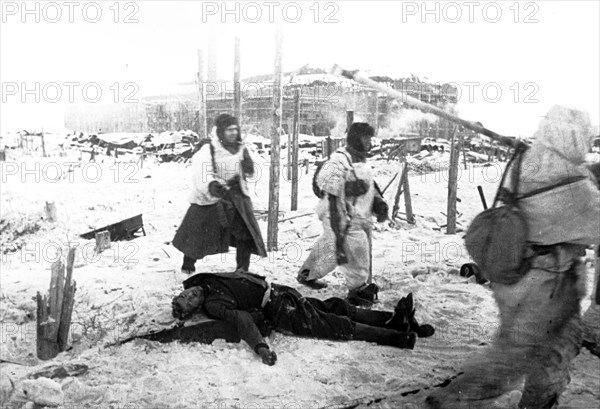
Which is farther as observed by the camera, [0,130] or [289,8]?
[0,130]

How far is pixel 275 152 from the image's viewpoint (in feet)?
9.17

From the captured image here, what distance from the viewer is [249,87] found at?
2.62 m

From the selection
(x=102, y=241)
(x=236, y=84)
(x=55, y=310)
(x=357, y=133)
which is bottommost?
(x=55, y=310)

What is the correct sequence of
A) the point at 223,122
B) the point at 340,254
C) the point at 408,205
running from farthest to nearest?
the point at 408,205
the point at 340,254
the point at 223,122

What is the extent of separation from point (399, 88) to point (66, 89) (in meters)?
1.83

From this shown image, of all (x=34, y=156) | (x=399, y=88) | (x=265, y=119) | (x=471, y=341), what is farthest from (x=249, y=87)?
(x=471, y=341)

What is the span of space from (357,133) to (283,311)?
3.60 feet

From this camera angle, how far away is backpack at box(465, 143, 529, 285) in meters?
1.98

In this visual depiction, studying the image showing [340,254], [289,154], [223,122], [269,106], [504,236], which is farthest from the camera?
[289,154]

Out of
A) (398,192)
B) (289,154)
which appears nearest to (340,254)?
(289,154)

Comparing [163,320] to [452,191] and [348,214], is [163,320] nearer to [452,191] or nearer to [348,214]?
[348,214]

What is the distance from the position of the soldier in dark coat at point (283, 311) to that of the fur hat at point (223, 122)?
810mm

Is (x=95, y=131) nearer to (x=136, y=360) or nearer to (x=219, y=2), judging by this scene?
(x=219, y=2)

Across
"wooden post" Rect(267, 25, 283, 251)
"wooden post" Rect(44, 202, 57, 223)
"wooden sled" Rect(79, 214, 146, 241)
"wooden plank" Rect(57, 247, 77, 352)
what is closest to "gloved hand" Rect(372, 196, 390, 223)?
"wooden post" Rect(267, 25, 283, 251)
